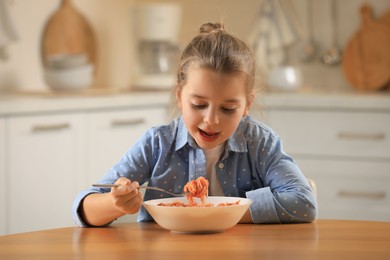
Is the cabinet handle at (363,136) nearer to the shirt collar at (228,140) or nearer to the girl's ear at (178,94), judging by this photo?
the shirt collar at (228,140)

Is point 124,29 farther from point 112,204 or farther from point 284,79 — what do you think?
point 112,204

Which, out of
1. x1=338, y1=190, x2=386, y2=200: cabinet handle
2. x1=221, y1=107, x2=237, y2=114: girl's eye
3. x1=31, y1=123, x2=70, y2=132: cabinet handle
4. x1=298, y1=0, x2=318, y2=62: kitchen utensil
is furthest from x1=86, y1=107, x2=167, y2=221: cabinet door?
x1=221, y1=107, x2=237, y2=114: girl's eye

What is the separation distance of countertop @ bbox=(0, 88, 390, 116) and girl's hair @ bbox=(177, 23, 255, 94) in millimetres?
1518

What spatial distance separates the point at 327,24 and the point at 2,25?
1544 mm

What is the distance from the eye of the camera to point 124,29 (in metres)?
4.42

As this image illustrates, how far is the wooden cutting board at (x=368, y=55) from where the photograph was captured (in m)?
3.97

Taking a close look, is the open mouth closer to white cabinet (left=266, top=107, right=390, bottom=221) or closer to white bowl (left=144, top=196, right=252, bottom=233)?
white bowl (left=144, top=196, right=252, bottom=233)

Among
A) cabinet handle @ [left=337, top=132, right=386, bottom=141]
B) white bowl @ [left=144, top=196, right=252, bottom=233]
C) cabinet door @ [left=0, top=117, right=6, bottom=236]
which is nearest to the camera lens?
white bowl @ [left=144, top=196, right=252, bottom=233]

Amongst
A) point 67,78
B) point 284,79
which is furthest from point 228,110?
point 284,79

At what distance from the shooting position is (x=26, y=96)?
3.53m

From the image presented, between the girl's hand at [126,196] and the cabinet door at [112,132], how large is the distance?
188 cm

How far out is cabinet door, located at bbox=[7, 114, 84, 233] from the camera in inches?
128

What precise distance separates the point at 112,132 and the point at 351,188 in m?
1.01

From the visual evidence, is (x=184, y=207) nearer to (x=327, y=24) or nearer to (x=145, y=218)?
(x=145, y=218)
